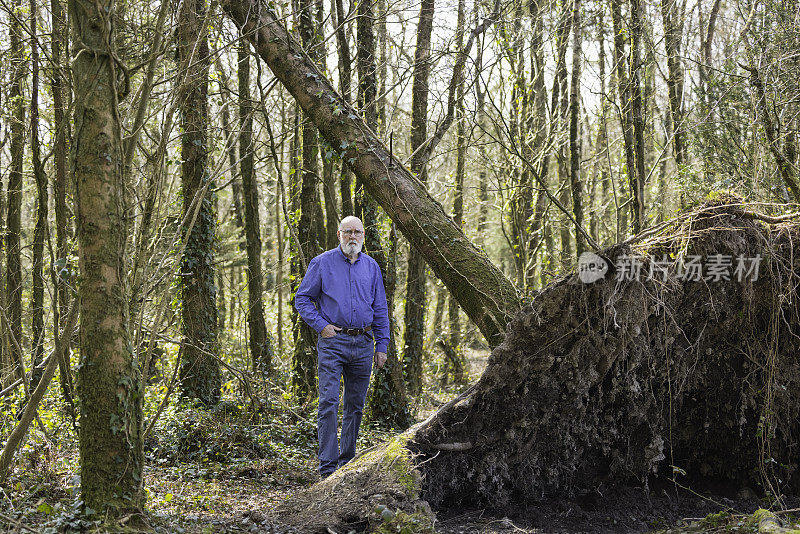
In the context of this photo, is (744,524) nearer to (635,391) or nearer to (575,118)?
(635,391)

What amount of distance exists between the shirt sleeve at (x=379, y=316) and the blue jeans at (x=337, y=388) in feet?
0.55

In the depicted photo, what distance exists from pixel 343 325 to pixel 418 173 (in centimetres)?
384

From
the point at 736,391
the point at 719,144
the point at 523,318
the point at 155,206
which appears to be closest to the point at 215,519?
the point at 155,206

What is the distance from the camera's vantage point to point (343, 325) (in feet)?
18.5

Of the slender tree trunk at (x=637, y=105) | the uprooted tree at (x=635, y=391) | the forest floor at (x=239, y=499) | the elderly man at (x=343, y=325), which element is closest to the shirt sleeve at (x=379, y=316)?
the elderly man at (x=343, y=325)

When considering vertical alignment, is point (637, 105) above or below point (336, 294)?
above

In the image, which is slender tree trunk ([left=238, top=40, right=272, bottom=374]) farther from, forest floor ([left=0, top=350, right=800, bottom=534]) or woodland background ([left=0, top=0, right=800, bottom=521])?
forest floor ([left=0, top=350, right=800, bottom=534])

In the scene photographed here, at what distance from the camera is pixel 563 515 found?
4.75m

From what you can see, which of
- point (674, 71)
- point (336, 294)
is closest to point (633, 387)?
point (336, 294)

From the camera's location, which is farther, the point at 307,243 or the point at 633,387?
the point at 307,243

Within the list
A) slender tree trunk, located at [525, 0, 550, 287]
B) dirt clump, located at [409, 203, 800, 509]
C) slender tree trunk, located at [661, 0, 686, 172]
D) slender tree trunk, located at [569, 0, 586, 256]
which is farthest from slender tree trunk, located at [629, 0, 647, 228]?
dirt clump, located at [409, 203, 800, 509]

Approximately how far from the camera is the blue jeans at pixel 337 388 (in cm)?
550

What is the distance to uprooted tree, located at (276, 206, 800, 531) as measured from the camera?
4766 mm

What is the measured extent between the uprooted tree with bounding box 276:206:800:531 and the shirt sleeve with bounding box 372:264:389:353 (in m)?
1.23
